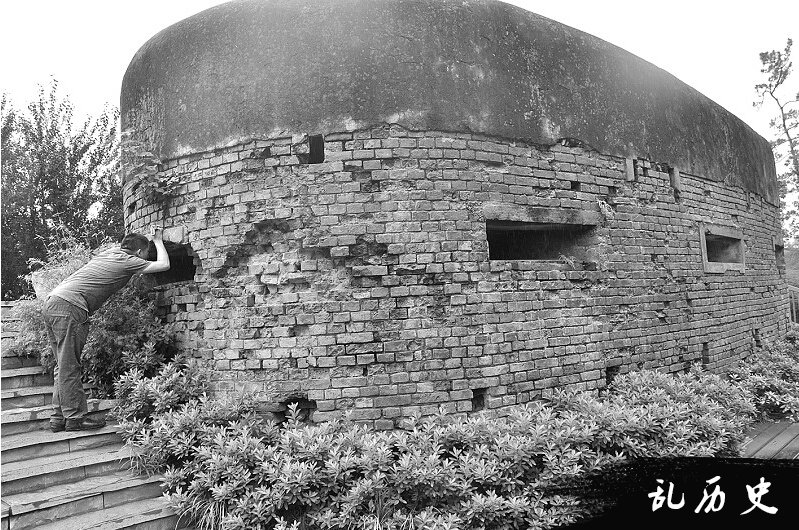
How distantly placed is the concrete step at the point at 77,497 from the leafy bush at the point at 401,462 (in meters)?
0.18

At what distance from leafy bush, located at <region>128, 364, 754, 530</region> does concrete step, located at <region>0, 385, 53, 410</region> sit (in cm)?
132

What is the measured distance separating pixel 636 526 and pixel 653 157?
407cm

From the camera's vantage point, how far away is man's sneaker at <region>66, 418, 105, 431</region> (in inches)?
187

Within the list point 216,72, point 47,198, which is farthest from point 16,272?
point 216,72

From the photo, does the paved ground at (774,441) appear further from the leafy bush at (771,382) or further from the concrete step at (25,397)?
the concrete step at (25,397)

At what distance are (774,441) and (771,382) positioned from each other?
1550mm

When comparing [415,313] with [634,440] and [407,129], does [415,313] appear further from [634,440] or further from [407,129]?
[634,440]

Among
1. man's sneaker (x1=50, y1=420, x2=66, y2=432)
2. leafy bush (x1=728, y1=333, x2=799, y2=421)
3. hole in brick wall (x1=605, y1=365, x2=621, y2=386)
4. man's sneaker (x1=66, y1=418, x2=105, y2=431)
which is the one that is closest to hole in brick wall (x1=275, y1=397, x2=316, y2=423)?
man's sneaker (x1=66, y1=418, x2=105, y2=431)

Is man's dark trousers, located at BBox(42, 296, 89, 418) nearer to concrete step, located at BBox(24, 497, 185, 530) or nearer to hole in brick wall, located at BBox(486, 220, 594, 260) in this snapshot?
concrete step, located at BBox(24, 497, 185, 530)

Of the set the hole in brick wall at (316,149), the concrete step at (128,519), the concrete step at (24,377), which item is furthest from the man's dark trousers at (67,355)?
the hole in brick wall at (316,149)

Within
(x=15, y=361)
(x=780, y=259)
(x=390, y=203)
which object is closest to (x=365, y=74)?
(x=390, y=203)

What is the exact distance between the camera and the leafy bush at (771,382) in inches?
261

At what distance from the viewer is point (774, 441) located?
5.68m

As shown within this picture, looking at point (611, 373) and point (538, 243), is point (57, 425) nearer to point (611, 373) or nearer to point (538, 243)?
point (538, 243)
